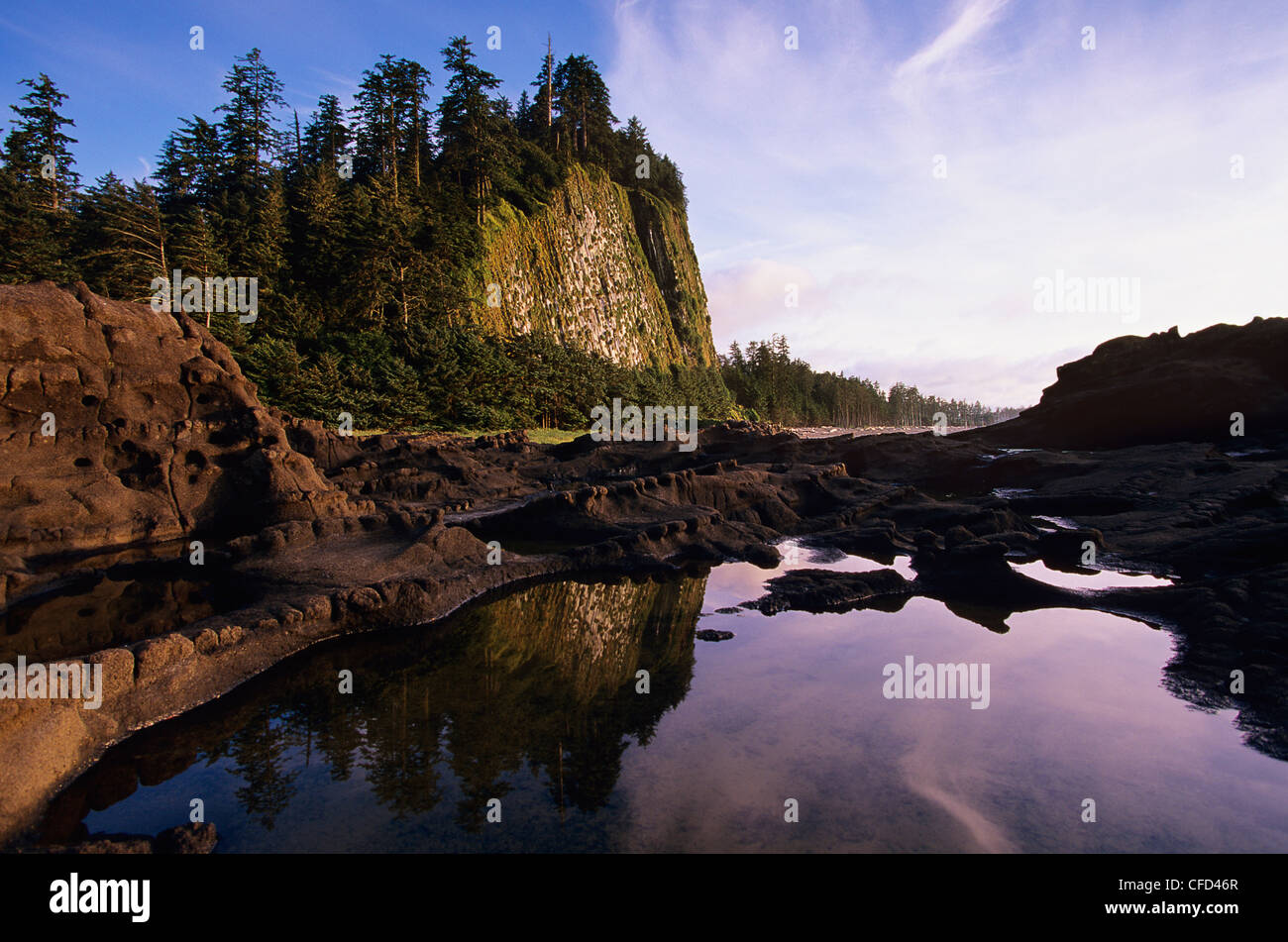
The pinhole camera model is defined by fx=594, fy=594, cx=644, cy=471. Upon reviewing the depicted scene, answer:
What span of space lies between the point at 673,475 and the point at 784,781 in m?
11.7

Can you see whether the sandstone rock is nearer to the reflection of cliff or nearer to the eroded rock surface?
the eroded rock surface

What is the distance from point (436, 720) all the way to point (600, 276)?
2742 inches

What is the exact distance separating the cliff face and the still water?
1774 inches

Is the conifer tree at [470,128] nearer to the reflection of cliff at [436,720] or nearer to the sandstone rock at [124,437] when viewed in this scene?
the sandstone rock at [124,437]

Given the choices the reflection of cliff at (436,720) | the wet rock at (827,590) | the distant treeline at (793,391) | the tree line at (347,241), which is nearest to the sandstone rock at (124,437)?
the reflection of cliff at (436,720)

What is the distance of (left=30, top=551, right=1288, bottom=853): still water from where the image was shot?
409 centimetres

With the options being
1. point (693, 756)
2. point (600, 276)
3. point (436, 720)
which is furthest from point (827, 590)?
point (600, 276)

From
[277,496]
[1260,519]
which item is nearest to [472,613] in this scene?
[277,496]

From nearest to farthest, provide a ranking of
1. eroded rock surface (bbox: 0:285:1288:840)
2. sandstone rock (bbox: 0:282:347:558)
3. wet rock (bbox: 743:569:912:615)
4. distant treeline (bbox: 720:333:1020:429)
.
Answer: eroded rock surface (bbox: 0:285:1288:840), wet rock (bbox: 743:569:912:615), sandstone rock (bbox: 0:282:347:558), distant treeline (bbox: 720:333:1020:429)

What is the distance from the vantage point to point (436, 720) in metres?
5.66

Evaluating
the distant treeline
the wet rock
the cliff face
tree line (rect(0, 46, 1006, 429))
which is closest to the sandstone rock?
the wet rock

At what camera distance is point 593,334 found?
66250 millimetres

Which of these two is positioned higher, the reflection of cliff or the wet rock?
the wet rock

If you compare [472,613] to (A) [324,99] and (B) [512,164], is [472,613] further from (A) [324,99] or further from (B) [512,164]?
(A) [324,99]
